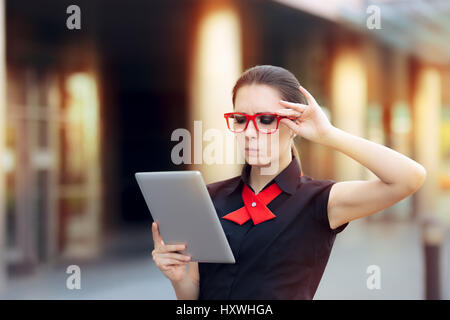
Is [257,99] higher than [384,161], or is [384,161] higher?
[257,99]

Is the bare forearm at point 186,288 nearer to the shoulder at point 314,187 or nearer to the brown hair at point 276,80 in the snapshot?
the shoulder at point 314,187

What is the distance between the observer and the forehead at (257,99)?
181cm

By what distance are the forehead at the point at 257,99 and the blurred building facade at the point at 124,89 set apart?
15.5 feet

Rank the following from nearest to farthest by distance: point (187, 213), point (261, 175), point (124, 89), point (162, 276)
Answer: point (187, 213) → point (261, 175) → point (162, 276) → point (124, 89)

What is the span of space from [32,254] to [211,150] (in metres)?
3.04

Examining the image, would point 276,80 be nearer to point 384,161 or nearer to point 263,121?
point 263,121

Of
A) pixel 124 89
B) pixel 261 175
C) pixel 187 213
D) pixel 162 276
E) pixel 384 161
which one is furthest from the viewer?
pixel 124 89

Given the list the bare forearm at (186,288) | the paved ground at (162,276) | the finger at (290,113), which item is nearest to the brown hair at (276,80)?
the finger at (290,113)

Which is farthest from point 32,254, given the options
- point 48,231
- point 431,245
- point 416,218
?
point 416,218

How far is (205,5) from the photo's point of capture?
8.02m

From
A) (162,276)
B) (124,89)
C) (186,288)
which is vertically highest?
(124,89)

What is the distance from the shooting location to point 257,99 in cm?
182

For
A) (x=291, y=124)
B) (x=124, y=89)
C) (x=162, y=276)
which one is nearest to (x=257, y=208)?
(x=291, y=124)

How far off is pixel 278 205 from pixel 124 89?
10.1 meters
